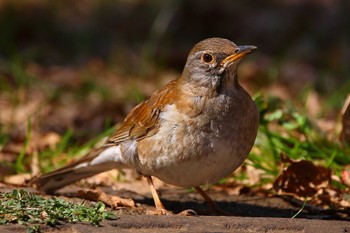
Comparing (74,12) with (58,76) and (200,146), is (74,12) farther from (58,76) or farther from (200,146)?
(200,146)

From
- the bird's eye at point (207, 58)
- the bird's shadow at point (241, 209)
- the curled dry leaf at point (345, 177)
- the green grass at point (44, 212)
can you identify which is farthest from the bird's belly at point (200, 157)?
the curled dry leaf at point (345, 177)

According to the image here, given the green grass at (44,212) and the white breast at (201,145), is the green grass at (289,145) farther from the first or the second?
the green grass at (44,212)

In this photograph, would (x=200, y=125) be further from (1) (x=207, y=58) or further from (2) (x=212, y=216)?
(2) (x=212, y=216)

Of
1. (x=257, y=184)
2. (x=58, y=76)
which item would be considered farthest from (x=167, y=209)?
(x=58, y=76)

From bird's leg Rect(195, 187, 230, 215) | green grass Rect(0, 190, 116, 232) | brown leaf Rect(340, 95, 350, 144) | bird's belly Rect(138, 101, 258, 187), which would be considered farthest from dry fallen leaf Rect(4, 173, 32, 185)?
brown leaf Rect(340, 95, 350, 144)

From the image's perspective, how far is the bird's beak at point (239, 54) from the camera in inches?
233

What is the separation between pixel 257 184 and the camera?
7.22 meters

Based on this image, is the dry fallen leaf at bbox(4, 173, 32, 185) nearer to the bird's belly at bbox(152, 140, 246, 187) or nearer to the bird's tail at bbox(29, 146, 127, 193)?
the bird's tail at bbox(29, 146, 127, 193)

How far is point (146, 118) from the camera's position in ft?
21.4

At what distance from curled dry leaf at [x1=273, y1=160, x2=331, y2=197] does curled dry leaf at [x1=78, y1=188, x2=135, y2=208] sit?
4.56 feet

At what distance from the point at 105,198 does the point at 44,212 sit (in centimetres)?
104

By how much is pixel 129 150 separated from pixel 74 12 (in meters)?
8.36

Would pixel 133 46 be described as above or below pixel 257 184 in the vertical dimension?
above

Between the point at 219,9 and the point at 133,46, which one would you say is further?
the point at 219,9
